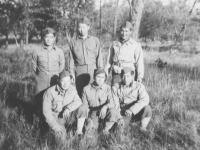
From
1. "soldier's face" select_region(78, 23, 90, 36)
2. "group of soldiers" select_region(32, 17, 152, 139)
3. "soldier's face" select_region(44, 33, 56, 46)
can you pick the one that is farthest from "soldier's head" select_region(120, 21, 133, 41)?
"soldier's face" select_region(44, 33, 56, 46)

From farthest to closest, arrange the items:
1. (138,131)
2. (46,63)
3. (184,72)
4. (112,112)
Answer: (184,72) → (46,63) → (138,131) → (112,112)

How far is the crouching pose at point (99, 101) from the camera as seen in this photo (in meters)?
3.18

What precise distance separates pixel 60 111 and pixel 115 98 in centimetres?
93

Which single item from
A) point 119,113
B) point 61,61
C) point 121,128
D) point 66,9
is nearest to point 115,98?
point 119,113

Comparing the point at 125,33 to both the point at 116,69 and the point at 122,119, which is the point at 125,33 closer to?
the point at 116,69

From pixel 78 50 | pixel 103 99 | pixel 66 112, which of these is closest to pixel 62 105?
pixel 66 112

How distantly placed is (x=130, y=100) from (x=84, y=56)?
1.16m

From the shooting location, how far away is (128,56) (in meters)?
3.73

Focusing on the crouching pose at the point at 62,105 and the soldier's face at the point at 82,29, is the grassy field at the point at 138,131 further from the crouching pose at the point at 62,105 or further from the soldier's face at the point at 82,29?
the soldier's face at the point at 82,29

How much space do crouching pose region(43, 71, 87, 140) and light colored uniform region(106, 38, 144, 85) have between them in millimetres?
1016

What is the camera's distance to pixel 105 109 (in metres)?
3.18

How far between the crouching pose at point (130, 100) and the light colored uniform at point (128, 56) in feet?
1.26

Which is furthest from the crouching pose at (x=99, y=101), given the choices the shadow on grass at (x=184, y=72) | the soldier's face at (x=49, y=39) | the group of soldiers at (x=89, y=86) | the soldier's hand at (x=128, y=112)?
the shadow on grass at (x=184, y=72)

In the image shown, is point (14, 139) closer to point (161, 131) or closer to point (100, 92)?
point (100, 92)
